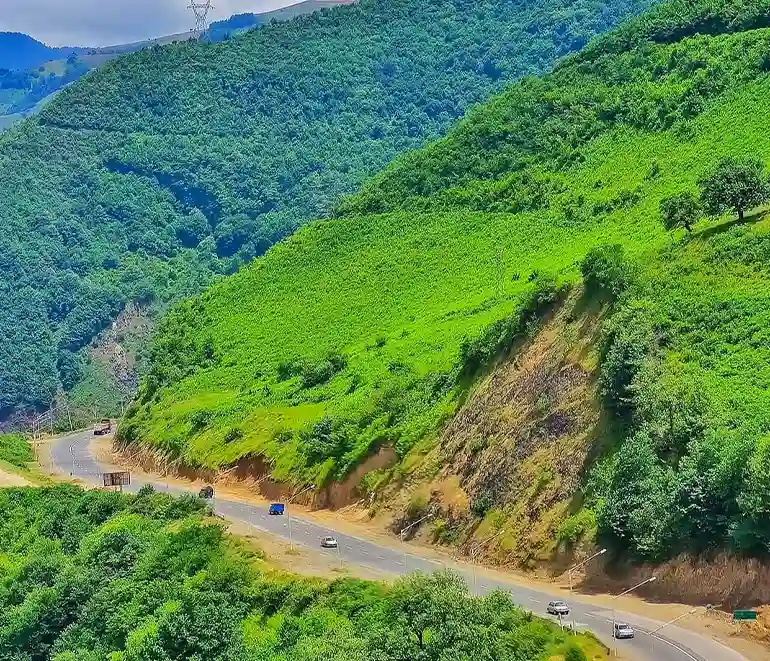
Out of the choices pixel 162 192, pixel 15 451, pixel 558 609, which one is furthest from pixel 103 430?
pixel 558 609

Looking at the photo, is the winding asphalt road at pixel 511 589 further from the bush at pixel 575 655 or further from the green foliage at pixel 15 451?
the green foliage at pixel 15 451

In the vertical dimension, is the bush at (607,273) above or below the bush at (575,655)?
above

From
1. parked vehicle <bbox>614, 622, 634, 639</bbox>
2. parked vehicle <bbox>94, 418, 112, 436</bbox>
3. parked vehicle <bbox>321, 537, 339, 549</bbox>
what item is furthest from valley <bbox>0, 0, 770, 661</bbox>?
parked vehicle <bbox>94, 418, 112, 436</bbox>

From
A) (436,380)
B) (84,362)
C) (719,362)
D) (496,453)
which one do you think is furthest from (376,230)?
(84,362)

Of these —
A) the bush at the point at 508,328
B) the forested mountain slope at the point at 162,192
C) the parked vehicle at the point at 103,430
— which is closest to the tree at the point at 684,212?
the bush at the point at 508,328

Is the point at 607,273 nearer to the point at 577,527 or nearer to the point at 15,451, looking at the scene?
the point at 577,527

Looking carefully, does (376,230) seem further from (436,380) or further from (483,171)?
(436,380)
